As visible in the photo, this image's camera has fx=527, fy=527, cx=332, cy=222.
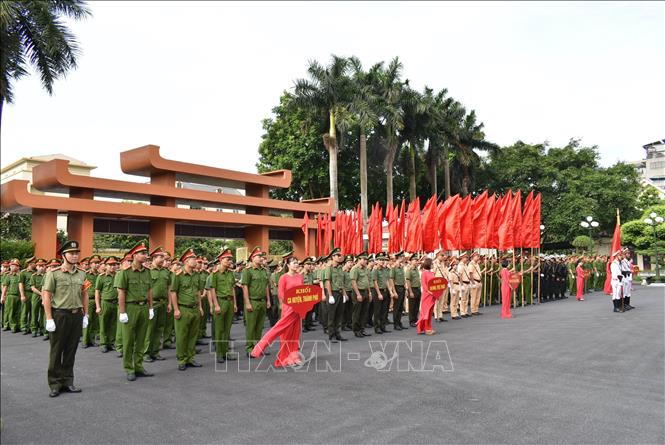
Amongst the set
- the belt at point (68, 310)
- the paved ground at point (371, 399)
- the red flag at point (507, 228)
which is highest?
the red flag at point (507, 228)

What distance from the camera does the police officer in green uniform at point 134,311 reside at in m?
7.08

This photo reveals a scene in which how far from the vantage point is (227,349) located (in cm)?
844

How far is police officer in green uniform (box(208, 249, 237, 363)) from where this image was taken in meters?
8.27

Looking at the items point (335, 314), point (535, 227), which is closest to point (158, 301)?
point (335, 314)

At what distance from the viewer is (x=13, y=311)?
12.3 m

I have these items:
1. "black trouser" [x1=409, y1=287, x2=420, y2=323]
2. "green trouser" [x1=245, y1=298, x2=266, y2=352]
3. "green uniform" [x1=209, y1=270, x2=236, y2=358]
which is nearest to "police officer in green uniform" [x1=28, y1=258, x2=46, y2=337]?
"green uniform" [x1=209, y1=270, x2=236, y2=358]

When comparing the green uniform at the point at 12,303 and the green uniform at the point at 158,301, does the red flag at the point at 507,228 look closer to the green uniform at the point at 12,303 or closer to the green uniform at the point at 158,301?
the green uniform at the point at 158,301

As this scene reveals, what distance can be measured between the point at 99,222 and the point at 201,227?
597 cm

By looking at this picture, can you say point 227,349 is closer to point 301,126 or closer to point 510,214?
point 510,214

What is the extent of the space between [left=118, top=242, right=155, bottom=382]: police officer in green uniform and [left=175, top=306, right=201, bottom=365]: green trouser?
48 cm

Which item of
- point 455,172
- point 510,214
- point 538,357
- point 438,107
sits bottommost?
point 538,357

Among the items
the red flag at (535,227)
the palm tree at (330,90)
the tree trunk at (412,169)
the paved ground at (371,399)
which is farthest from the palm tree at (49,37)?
the tree trunk at (412,169)

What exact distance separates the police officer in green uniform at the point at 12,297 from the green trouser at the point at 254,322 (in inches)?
267

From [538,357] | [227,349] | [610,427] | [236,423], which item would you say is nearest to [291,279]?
[227,349]
